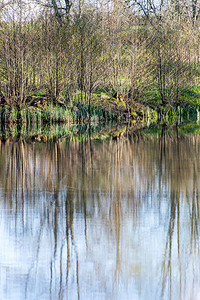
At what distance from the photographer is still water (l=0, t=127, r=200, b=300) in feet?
11.2

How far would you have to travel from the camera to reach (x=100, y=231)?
178 inches

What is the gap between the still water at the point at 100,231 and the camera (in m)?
3.41

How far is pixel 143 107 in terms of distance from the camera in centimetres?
2244

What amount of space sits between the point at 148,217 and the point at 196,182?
2.11 metres

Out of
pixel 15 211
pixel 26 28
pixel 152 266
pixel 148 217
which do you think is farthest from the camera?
pixel 26 28

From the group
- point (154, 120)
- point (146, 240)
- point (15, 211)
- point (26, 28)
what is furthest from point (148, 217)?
point (154, 120)

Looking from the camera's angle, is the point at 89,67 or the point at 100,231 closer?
the point at 100,231

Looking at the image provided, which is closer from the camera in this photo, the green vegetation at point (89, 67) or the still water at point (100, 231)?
the still water at point (100, 231)

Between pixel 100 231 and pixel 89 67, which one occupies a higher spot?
pixel 89 67

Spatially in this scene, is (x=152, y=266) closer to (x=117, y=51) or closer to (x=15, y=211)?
(x=15, y=211)

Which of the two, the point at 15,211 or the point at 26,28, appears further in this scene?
the point at 26,28

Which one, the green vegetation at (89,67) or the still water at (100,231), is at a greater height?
the green vegetation at (89,67)

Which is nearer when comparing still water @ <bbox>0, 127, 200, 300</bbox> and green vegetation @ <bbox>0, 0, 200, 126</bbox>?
still water @ <bbox>0, 127, 200, 300</bbox>

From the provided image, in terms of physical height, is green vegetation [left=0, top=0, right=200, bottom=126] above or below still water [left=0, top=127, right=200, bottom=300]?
above
